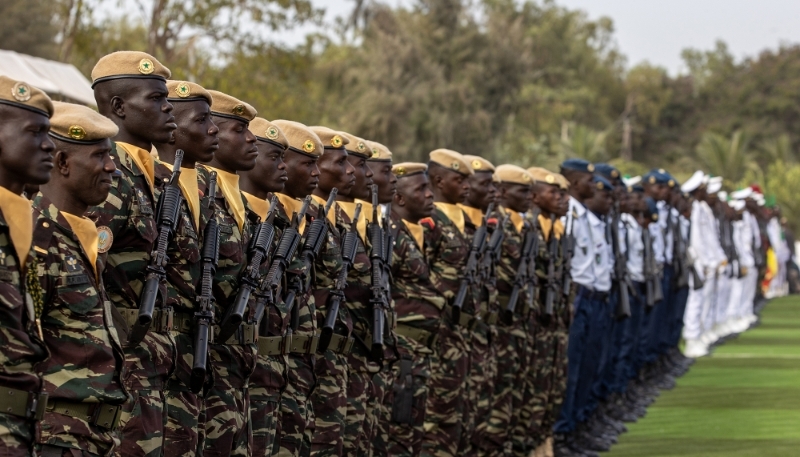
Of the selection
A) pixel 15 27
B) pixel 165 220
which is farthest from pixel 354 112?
pixel 165 220

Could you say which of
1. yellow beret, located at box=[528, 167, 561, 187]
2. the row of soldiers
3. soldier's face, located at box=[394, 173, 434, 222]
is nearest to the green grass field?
the row of soldiers

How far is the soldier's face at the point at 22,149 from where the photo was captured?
339 cm

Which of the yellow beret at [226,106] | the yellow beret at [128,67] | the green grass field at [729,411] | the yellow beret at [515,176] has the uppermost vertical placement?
the yellow beret at [128,67]

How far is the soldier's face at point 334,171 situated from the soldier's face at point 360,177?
23 centimetres

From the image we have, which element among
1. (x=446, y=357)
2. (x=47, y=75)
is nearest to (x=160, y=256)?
(x=446, y=357)

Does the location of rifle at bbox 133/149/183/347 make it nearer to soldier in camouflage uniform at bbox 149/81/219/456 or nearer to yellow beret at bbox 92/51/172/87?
soldier in camouflage uniform at bbox 149/81/219/456

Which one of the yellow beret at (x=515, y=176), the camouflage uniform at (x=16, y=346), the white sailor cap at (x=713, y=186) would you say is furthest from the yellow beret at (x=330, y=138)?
the white sailor cap at (x=713, y=186)

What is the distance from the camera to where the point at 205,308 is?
440cm

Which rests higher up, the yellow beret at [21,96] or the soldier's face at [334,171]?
the yellow beret at [21,96]

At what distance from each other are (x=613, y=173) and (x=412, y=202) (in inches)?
200

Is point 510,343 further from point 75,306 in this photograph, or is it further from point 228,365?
point 75,306

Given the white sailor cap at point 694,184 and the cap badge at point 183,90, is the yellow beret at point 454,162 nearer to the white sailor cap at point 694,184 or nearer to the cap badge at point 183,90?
the cap badge at point 183,90

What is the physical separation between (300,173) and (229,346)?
123 cm

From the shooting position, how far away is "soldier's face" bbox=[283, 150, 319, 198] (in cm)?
573
